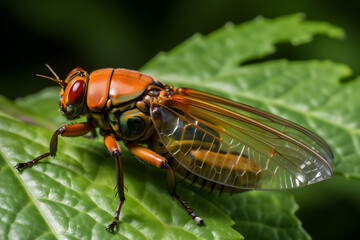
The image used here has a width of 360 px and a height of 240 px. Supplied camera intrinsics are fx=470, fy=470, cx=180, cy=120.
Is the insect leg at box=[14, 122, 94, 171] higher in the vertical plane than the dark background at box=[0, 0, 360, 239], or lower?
lower

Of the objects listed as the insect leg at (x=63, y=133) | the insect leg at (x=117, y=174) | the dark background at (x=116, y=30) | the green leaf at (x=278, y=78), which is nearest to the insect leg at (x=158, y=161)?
the insect leg at (x=117, y=174)

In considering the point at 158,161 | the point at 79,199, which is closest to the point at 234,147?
the point at 158,161

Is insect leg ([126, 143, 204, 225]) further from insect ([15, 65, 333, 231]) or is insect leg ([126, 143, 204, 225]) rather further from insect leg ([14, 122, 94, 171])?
insect leg ([14, 122, 94, 171])

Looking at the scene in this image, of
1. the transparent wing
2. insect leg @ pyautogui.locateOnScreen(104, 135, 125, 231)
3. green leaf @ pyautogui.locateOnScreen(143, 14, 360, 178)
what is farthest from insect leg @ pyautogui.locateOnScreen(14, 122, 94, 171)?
green leaf @ pyautogui.locateOnScreen(143, 14, 360, 178)

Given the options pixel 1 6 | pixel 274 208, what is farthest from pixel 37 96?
pixel 1 6

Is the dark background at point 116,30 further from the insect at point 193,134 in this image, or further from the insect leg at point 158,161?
the insect leg at point 158,161
